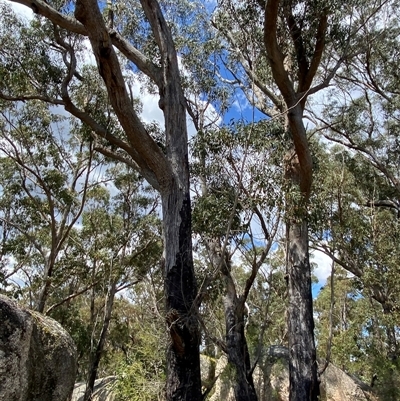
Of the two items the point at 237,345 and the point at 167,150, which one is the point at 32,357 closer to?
the point at 167,150

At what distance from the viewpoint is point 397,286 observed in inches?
444

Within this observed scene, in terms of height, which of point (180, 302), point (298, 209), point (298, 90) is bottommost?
point (180, 302)

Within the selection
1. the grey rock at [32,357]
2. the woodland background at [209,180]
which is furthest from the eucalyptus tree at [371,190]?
the grey rock at [32,357]

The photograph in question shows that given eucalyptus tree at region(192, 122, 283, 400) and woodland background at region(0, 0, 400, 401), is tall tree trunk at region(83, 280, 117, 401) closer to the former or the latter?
woodland background at region(0, 0, 400, 401)

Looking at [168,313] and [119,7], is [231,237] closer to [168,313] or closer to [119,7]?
[168,313]

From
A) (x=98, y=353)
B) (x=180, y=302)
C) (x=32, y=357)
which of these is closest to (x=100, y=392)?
(x=98, y=353)

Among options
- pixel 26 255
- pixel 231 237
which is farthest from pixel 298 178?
pixel 26 255

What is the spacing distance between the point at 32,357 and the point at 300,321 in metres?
4.09

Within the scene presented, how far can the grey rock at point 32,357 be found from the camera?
10.7 ft

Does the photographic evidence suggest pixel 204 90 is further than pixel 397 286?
Result: No

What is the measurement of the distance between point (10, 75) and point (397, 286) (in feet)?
33.4

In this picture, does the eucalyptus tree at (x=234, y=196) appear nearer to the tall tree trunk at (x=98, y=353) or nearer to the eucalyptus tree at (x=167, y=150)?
the eucalyptus tree at (x=167, y=150)

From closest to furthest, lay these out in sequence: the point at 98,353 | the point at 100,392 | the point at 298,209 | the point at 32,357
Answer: the point at 32,357
the point at 298,209
the point at 100,392
the point at 98,353

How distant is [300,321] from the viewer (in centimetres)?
658
